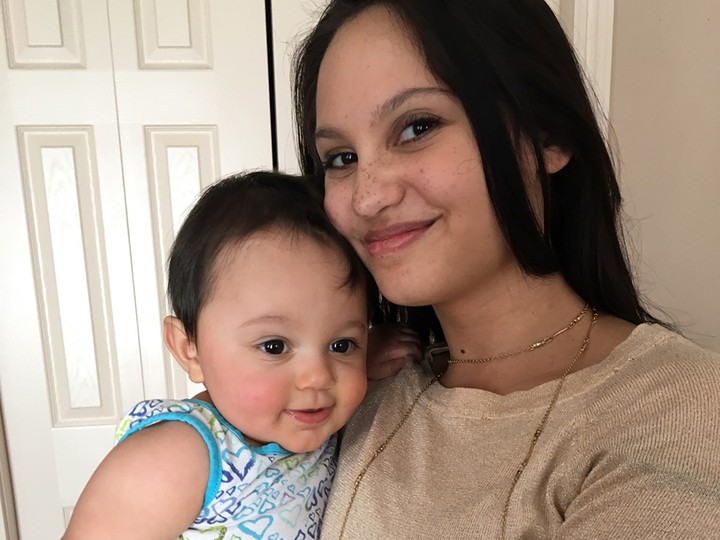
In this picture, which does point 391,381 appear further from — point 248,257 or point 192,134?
point 192,134

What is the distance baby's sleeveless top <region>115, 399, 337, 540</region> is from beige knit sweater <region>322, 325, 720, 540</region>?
0.05 metres

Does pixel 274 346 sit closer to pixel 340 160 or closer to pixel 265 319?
pixel 265 319

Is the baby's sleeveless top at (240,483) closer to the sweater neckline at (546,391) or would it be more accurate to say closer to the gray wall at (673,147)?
the sweater neckline at (546,391)

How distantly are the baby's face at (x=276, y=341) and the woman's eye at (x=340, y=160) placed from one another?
0.51ft

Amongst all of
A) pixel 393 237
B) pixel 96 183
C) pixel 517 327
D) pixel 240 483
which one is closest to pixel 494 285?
pixel 517 327

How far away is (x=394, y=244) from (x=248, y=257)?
202 mm


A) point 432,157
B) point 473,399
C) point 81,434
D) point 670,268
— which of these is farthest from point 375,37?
point 81,434

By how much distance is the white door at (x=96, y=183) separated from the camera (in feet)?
5.18

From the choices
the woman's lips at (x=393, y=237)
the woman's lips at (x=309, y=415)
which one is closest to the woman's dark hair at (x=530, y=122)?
the woman's lips at (x=393, y=237)

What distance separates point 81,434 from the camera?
1.76m

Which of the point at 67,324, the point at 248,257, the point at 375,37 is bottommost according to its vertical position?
the point at 67,324

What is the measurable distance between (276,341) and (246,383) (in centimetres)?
7

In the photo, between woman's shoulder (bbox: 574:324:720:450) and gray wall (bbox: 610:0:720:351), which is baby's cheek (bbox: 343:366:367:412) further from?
gray wall (bbox: 610:0:720:351)

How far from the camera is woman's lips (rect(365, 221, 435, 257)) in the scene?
0.75 m
